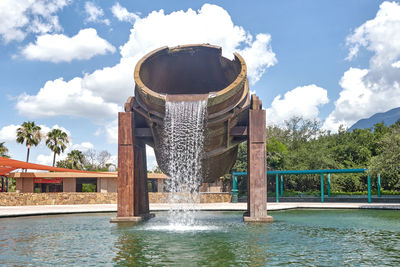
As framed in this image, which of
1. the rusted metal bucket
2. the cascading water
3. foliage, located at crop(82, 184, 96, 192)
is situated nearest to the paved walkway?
the rusted metal bucket

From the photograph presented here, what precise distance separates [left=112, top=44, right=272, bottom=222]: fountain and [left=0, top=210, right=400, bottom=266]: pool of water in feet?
5.52

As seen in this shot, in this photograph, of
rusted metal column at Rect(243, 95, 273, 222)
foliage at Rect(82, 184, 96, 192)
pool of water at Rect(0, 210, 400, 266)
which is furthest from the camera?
foliage at Rect(82, 184, 96, 192)

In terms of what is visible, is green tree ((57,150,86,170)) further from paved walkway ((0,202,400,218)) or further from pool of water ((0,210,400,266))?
pool of water ((0,210,400,266))

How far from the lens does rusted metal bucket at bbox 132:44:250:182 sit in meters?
10.7

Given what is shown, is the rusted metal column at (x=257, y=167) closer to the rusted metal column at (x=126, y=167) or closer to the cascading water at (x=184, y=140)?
the cascading water at (x=184, y=140)

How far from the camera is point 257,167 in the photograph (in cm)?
1152

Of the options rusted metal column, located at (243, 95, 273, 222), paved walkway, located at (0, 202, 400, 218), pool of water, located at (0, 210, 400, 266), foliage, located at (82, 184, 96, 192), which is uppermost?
rusted metal column, located at (243, 95, 273, 222)

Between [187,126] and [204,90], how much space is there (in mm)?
3167

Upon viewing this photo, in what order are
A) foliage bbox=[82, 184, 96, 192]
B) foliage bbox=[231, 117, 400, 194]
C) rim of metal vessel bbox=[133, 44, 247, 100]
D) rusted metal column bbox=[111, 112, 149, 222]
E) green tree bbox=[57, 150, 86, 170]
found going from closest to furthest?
1. rim of metal vessel bbox=[133, 44, 247, 100]
2. rusted metal column bbox=[111, 112, 149, 222]
3. foliage bbox=[231, 117, 400, 194]
4. foliage bbox=[82, 184, 96, 192]
5. green tree bbox=[57, 150, 86, 170]

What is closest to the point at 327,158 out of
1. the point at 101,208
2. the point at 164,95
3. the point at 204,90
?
the point at 101,208

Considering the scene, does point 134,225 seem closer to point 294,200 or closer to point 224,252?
point 224,252

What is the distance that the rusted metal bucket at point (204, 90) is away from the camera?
35.0 ft

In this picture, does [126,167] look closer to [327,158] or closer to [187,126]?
[187,126]

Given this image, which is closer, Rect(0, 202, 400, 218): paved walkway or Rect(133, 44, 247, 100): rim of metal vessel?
Rect(133, 44, 247, 100): rim of metal vessel
